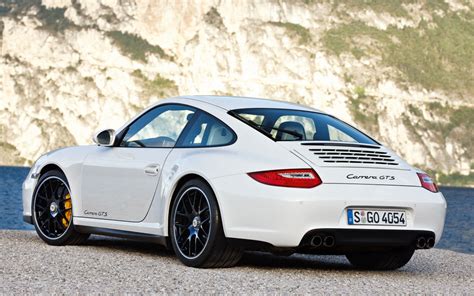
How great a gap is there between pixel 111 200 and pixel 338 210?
8.30ft

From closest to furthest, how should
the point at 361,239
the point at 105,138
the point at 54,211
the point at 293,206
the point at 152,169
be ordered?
1. the point at 293,206
2. the point at 361,239
3. the point at 152,169
4. the point at 105,138
5. the point at 54,211

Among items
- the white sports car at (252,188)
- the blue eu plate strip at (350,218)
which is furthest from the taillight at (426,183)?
the blue eu plate strip at (350,218)

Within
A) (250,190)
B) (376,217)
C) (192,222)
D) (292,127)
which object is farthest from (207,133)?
(376,217)

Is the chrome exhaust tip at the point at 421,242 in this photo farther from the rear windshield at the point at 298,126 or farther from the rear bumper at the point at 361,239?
the rear windshield at the point at 298,126

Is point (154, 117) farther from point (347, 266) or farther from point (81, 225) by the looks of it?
point (347, 266)

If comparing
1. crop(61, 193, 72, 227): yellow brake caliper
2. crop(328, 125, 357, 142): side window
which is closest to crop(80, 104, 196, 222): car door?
crop(61, 193, 72, 227): yellow brake caliper

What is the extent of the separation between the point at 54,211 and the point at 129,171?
1296mm

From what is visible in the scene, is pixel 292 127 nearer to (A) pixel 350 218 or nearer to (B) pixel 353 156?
(B) pixel 353 156

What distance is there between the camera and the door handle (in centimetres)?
845

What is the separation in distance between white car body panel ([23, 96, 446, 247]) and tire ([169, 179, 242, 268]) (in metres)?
0.09

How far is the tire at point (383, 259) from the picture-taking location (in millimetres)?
8648

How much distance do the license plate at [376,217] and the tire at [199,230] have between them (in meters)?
1.00

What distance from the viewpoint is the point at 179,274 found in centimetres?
738

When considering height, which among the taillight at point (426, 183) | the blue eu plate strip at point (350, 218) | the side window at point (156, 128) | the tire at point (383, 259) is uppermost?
the side window at point (156, 128)
